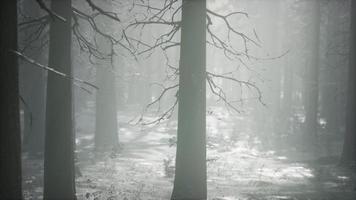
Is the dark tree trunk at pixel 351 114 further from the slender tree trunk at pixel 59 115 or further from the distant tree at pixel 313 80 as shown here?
the slender tree trunk at pixel 59 115

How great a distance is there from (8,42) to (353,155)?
47.5ft

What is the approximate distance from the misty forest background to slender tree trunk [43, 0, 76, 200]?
0.9 inches

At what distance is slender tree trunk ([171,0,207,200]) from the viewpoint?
10078 millimetres

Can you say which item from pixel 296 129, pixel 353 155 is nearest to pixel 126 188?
pixel 353 155

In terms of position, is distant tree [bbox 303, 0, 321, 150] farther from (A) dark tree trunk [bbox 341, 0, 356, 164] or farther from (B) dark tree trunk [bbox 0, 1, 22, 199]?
(B) dark tree trunk [bbox 0, 1, 22, 199]

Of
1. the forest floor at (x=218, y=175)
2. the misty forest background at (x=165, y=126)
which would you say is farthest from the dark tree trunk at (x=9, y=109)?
the forest floor at (x=218, y=175)

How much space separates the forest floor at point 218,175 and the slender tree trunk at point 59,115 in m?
1.53

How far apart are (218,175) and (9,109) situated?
11239 mm

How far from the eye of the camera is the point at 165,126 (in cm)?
3628

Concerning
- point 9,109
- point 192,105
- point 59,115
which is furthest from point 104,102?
point 9,109

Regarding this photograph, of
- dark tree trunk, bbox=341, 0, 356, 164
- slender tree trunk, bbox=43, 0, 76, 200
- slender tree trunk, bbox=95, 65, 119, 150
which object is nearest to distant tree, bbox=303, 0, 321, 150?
dark tree trunk, bbox=341, 0, 356, 164

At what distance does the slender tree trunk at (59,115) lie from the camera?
10.6 meters

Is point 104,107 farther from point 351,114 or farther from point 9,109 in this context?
point 9,109

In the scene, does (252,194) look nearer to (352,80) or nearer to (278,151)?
(352,80)
